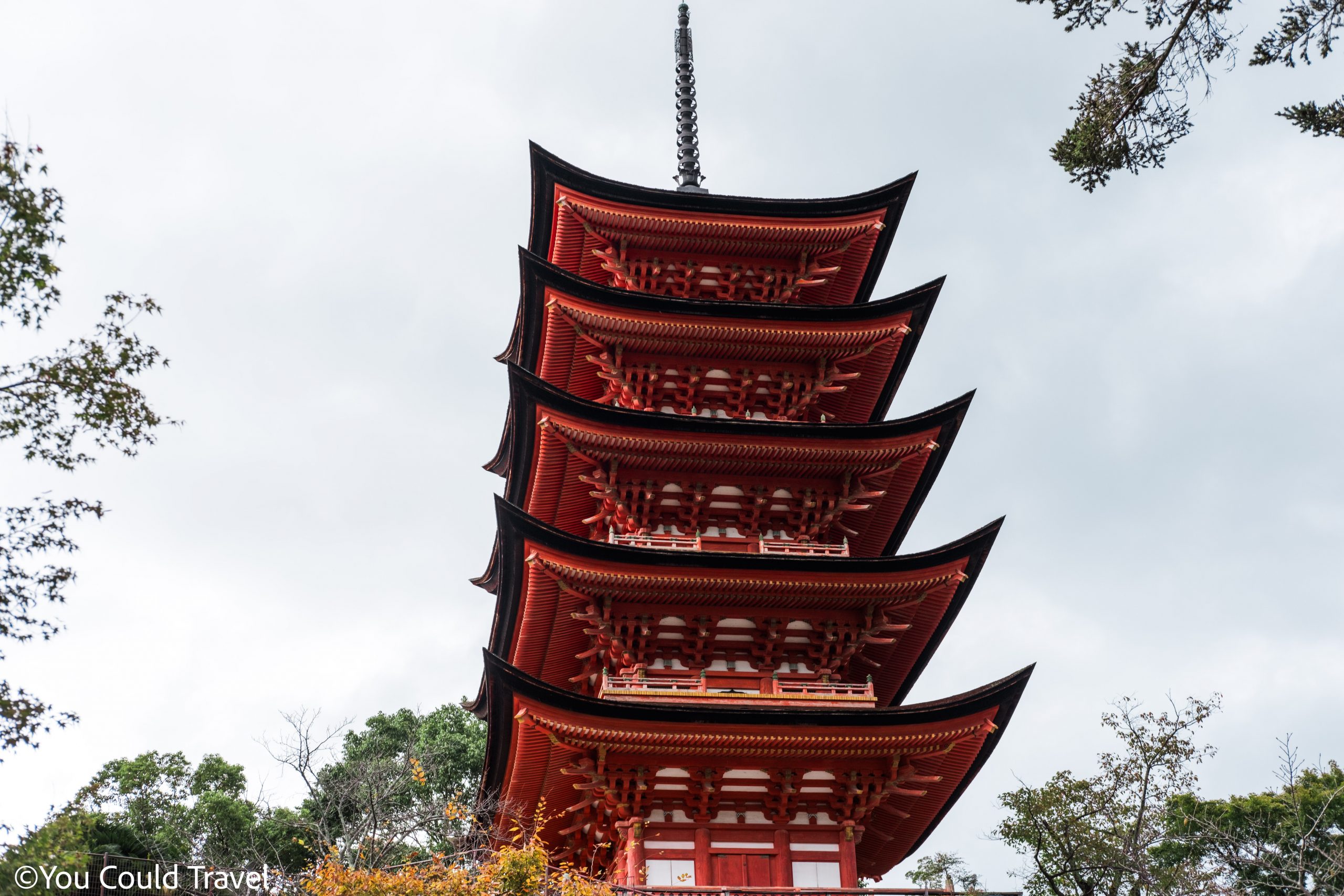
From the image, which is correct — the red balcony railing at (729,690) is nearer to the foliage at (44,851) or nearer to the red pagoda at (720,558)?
the red pagoda at (720,558)

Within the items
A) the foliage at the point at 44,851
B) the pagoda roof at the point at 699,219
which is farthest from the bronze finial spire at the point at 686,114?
the foliage at the point at 44,851

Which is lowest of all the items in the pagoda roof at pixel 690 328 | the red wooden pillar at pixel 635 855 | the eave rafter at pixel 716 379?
the red wooden pillar at pixel 635 855

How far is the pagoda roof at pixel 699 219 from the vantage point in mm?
23891

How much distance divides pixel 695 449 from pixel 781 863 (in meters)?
7.14

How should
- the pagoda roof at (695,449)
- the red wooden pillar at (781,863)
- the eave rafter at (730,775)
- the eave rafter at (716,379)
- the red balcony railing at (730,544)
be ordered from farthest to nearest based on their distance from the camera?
the eave rafter at (716,379)
the pagoda roof at (695,449)
the red balcony railing at (730,544)
the red wooden pillar at (781,863)
the eave rafter at (730,775)

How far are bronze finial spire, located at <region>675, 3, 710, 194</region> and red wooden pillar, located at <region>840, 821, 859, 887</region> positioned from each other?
45.4 feet

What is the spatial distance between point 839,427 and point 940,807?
268 inches

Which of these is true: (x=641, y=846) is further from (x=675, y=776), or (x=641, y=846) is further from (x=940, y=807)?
(x=940, y=807)

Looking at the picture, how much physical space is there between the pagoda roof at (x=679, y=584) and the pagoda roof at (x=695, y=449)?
7.56 ft

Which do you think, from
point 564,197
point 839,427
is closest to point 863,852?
point 839,427

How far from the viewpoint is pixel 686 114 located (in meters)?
30.2

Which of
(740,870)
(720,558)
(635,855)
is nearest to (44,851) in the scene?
(635,855)

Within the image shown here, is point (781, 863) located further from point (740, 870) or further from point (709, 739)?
point (709, 739)

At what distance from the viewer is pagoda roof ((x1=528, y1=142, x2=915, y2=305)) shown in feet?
78.4
